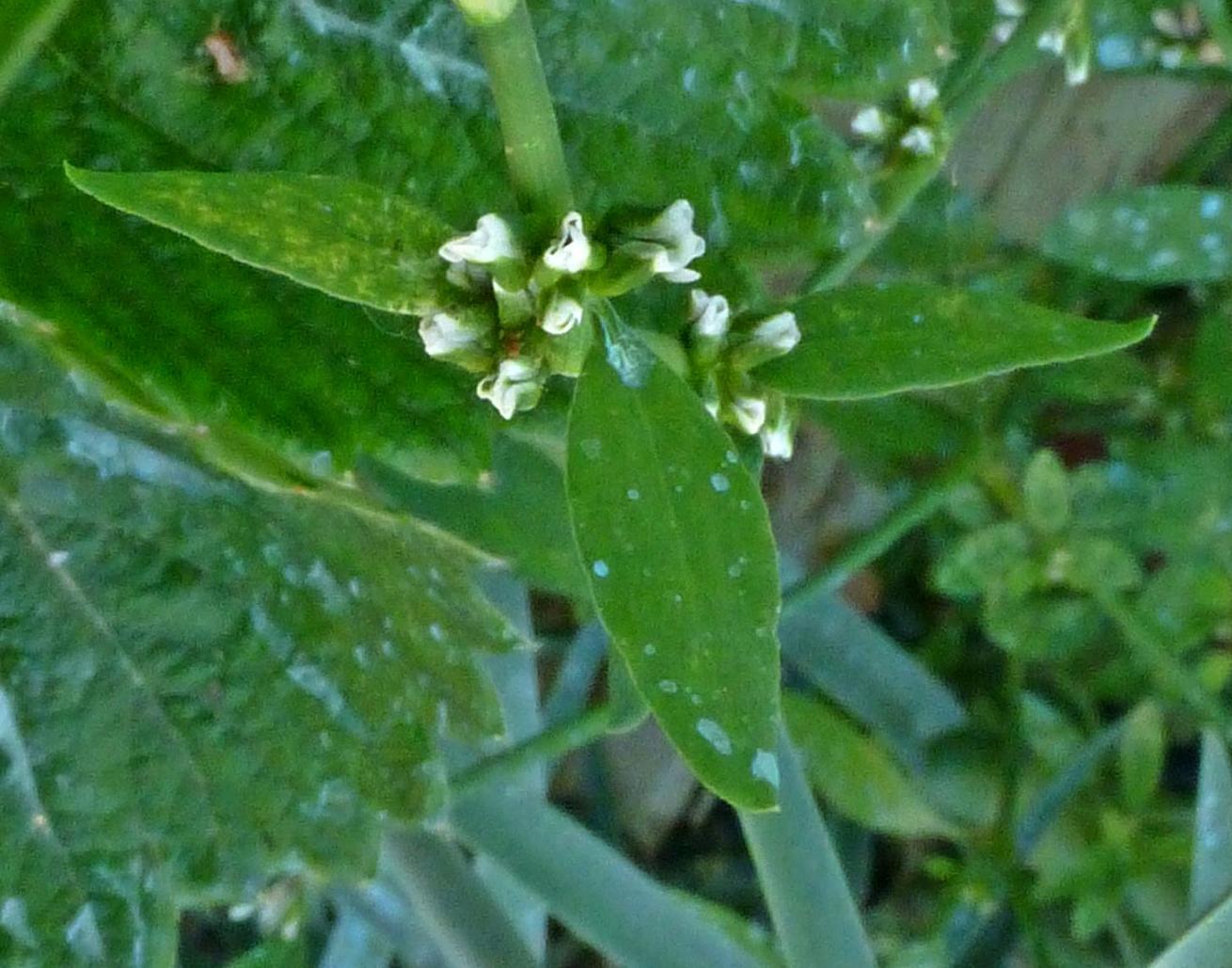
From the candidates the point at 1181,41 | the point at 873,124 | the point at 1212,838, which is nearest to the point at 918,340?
the point at 873,124

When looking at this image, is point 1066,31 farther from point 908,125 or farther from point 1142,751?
point 1142,751

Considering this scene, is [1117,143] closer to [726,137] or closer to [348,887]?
[726,137]

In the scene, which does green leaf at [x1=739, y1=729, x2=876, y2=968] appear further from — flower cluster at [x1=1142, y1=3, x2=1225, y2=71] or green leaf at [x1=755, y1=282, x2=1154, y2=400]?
flower cluster at [x1=1142, y1=3, x2=1225, y2=71]

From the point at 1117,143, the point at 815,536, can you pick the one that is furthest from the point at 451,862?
the point at 1117,143

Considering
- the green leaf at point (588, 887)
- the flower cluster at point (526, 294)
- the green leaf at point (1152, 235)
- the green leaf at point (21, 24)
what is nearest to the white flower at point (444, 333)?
the flower cluster at point (526, 294)

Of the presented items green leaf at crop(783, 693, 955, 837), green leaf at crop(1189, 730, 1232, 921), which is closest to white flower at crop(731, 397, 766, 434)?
green leaf at crop(1189, 730, 1232, 921)

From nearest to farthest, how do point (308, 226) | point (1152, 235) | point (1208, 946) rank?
point (308, 226), point (1208, 946), point (1152, 235)
